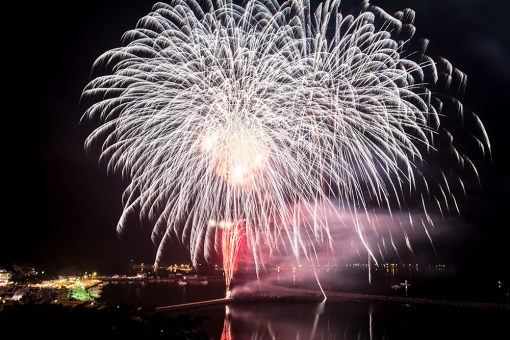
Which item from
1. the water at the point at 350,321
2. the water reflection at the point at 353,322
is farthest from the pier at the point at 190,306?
the water reflection at the point at 353,322

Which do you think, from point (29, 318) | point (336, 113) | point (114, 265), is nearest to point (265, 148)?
point (336, 113)

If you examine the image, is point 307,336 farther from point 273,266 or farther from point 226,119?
point 273,266

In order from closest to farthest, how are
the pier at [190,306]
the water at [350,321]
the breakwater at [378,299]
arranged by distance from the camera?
the water at [350,321]
the pier at [190,306]
the breakwater at [378,299]

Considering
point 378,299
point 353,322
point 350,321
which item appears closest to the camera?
point 353,322

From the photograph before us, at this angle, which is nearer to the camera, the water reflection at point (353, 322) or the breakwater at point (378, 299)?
the water reflection at point (353, 322)

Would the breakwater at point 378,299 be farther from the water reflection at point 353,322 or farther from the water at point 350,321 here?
the water reflection at point 353,322

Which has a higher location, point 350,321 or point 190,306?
point 190,306

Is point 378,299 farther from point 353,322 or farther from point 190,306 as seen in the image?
point 190,306

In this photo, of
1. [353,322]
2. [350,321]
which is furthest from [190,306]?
[353,322]

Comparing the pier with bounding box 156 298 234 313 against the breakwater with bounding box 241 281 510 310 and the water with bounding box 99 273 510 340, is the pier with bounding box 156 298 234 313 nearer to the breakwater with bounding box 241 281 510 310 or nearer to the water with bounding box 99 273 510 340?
the water with bounding box 99 273 510 340
